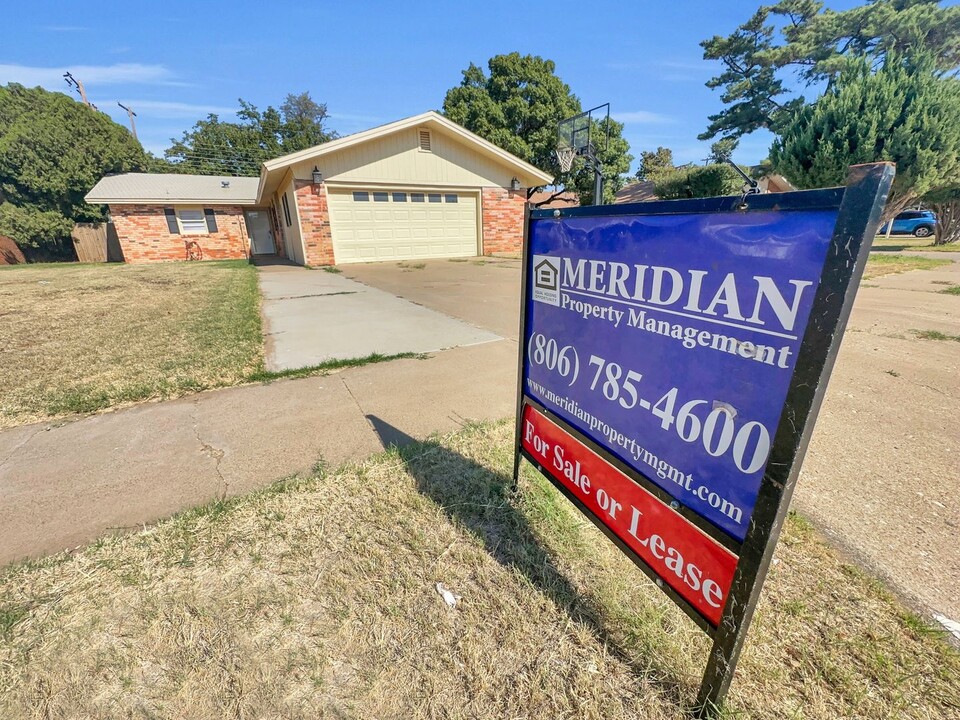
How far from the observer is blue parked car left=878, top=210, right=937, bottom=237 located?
23703 millimetres

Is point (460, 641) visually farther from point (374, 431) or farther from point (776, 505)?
point (374, 431)

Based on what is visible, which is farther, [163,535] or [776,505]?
[163,535]

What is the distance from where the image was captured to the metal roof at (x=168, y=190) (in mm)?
17094

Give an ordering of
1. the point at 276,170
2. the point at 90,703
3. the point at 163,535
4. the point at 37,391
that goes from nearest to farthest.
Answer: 1. the point at 90,703
2. the point at 163,535
3. the point at 37,391
4. the point at 276,170

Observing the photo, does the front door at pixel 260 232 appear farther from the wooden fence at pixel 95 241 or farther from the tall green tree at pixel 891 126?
the tall green tree at pixel 891 126

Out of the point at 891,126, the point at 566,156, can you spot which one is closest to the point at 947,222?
the point at 891,126

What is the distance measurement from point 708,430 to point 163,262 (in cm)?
2249

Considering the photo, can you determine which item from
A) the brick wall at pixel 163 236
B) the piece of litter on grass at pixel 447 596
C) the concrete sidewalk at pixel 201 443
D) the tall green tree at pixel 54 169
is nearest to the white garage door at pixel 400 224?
the brick wall at pixel 163 236

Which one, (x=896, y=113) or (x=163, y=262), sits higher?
(x=896, y=113)

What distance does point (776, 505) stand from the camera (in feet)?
3.41

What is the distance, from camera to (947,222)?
1889 centimetres

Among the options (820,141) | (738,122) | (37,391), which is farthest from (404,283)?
(738,122)

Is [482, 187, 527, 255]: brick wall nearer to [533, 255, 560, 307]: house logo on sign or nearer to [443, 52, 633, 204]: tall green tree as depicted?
[443, 52, 633, 204]: tall green tree

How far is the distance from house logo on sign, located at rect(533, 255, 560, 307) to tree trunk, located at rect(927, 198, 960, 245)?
26.1m
